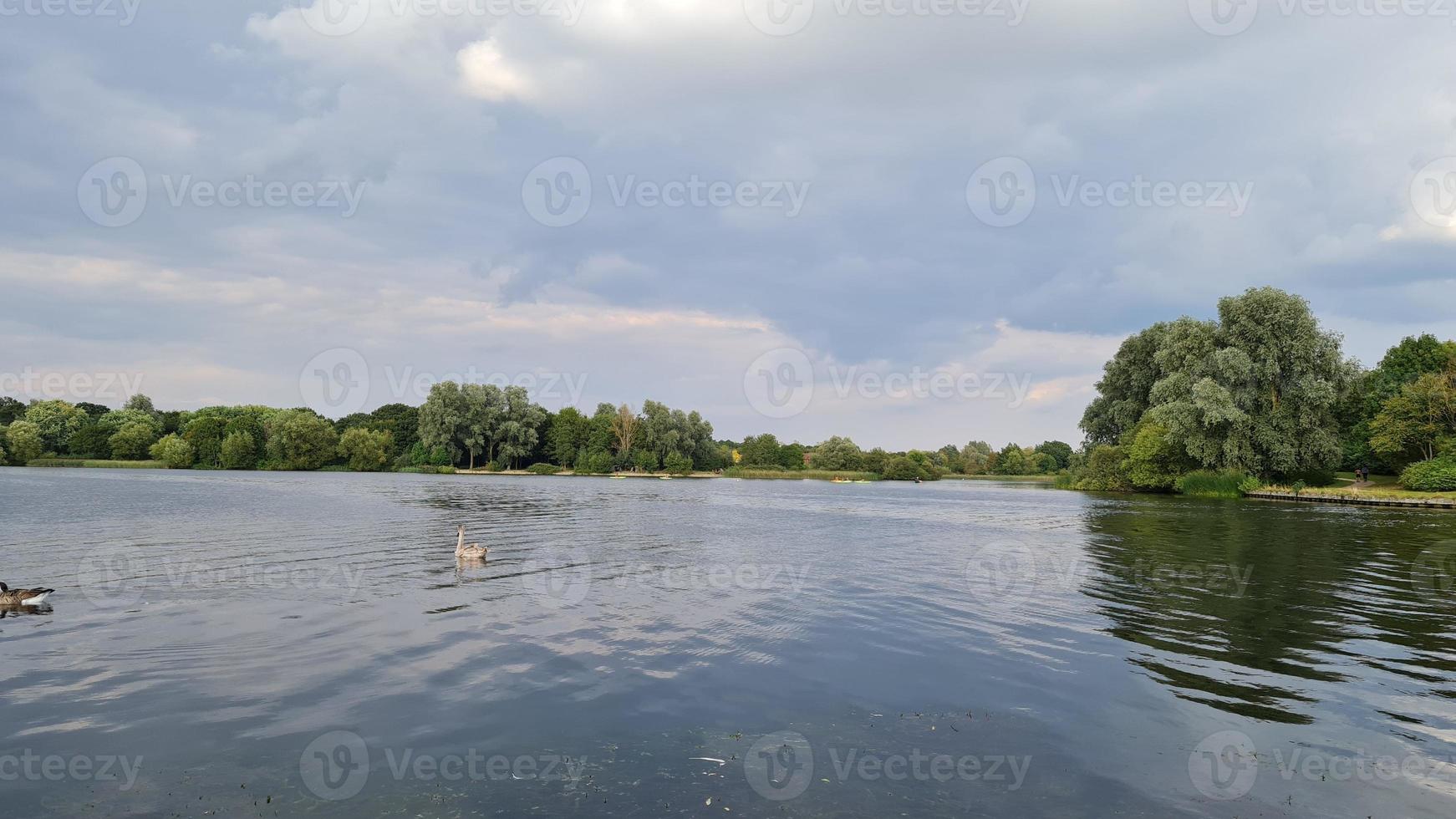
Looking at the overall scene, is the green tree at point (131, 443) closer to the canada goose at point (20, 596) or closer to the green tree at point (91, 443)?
the green tree at point (91, 443)

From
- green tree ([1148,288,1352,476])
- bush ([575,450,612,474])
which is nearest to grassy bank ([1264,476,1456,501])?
green tree ([1148,288,1352,476])

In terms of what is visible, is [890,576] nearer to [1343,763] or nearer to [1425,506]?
[1343,763]

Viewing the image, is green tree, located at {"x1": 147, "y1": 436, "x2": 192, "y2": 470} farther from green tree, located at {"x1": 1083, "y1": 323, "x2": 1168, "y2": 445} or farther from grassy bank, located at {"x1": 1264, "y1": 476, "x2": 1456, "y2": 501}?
grassy bank, located at {"x1": 1264, "y1": 476, "x2": 1456, "y2": 501}

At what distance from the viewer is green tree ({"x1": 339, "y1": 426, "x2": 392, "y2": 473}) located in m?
144

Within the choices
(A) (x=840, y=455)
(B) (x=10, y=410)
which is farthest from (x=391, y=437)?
(A) (x=840, y=455)

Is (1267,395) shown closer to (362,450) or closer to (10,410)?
(362,450)

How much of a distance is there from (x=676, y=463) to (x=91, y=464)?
108 meters

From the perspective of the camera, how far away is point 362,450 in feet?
472

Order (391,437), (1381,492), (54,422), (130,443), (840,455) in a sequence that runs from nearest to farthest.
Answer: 1. (1381,492)
2. (130,443)
3. (54,422)
4. (391,437)
5. (840,455)

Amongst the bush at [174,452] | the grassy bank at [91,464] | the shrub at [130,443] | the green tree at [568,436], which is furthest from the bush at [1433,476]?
the shrub at [130,443]

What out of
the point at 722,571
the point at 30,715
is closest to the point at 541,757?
the point at 30,715

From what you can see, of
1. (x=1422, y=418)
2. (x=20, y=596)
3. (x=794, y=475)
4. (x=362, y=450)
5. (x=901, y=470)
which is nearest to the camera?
(x=20, y=596)

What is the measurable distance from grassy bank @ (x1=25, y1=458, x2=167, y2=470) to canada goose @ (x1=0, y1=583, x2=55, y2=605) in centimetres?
14095

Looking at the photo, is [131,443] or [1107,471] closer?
[1107,471]
